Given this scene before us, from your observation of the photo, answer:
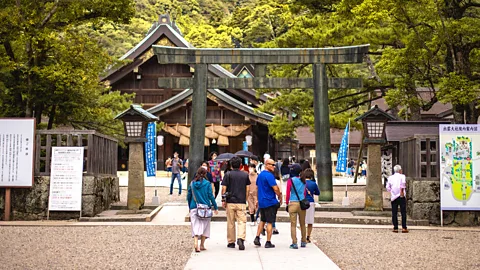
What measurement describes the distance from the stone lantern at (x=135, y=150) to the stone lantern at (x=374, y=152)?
5.81 metres

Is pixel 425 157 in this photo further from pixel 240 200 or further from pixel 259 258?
pixel 259 258

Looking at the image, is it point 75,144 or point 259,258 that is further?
point 75,144

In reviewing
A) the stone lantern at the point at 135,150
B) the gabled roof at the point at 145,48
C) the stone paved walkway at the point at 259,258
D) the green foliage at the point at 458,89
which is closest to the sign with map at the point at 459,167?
the green foliage at the point at 458,89

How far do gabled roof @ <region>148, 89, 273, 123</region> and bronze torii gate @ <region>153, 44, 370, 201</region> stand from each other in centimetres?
1418

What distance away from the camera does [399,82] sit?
19.3m

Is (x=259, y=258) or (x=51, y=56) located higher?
(x=51, y=56)

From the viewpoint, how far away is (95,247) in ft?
31.8

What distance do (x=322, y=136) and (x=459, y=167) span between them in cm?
414

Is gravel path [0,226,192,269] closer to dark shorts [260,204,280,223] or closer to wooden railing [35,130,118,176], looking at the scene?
dark shorts [260,204,280,223]

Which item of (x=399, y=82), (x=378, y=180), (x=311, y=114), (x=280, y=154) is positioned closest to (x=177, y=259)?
(x=378, y=180)

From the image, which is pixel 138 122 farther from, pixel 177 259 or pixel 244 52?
pixel 177 259

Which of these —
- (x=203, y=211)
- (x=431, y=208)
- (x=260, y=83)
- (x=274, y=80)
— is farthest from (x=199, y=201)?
(x=274, y=80)

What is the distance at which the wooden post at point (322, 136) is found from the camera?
53.2 ft

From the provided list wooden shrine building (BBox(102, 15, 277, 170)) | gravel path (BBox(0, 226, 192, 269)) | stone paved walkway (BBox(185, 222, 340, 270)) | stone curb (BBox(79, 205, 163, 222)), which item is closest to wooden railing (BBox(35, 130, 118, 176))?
stone curb (BBox(79, 205, 163, 222))
